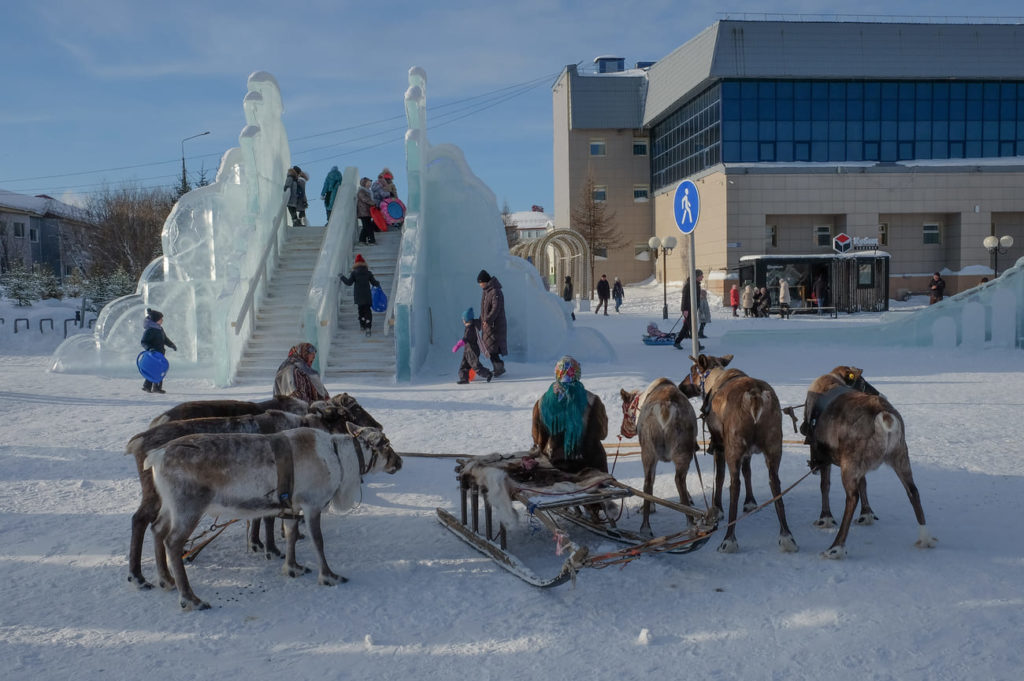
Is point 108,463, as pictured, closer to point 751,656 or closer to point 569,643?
point 569,643

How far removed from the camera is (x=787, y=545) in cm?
522

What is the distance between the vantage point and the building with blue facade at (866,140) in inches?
1393

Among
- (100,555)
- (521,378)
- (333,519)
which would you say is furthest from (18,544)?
(521,378)

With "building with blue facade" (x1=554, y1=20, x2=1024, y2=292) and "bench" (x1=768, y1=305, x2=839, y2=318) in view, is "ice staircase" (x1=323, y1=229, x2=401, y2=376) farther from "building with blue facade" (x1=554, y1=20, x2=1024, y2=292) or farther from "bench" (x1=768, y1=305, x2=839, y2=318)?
"building with blue facade" (x1=554, y1=20, x2=1024, y2=292)

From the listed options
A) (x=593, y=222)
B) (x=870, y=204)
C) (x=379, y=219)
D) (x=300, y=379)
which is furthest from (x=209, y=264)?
(x=870, y=204)

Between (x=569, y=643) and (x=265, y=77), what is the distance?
630 inches

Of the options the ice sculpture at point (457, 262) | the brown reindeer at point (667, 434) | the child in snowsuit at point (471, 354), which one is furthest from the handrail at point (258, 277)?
the brown reindeer at point (667, 434)

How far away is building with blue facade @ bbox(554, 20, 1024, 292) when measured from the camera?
1393 inches

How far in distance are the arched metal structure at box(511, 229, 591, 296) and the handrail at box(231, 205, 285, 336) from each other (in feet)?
45.1

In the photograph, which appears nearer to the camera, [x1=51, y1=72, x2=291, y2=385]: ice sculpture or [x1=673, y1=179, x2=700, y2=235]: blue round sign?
[x1=673, y1=179, x2=700, y2=235]: blue round sign

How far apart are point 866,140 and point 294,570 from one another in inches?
1478

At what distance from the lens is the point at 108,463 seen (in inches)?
315

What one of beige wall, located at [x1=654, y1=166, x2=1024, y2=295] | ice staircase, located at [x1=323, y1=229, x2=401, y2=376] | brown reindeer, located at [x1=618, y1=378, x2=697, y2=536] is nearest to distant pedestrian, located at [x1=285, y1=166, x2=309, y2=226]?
ice staircase, located at [x1=323, y1=229, x2=401, y2=376]

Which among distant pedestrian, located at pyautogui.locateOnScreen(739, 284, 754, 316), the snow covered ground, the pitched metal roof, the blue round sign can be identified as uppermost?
the pitched metal roof
